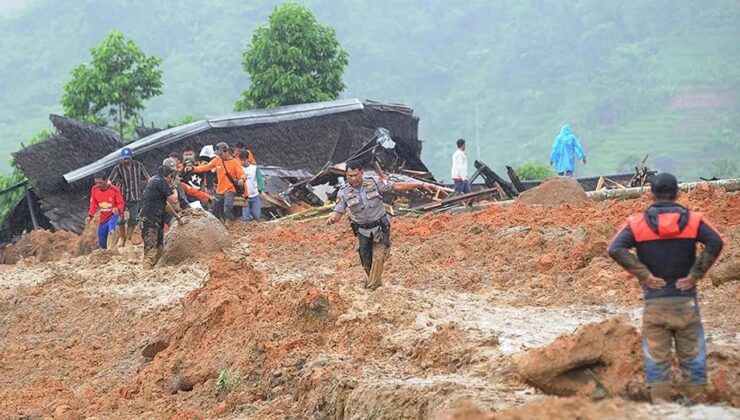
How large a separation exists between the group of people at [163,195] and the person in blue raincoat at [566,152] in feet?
21.0

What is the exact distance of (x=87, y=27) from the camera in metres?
155

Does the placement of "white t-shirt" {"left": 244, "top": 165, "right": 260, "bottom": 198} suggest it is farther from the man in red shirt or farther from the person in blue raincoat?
the person in blue raincoat

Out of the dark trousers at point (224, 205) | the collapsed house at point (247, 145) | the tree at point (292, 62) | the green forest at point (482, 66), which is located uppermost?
the green forest at point (482, 66)

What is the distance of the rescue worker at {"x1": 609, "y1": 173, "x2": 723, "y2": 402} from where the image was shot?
7040mm

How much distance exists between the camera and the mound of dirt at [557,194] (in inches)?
842

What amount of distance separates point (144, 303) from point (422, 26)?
146925 millimetres

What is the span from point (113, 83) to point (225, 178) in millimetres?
20041

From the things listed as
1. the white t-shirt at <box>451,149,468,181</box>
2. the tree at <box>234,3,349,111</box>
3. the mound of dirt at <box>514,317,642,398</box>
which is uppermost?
the tree at <box>234,3,349,111</box>

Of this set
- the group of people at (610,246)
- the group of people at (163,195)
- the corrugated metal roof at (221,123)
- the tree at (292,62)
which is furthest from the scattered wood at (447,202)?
the tree at (292,62)

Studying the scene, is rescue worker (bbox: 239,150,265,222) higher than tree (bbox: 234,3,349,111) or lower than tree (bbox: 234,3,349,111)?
lower

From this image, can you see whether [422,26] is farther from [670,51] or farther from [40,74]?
[40,74]

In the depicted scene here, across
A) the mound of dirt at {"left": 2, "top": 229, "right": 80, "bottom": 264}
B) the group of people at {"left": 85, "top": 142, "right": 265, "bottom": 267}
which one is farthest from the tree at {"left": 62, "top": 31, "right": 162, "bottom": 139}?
the group of people at {"left": 85, "top": 142, "right": 265, "bottom": 267}

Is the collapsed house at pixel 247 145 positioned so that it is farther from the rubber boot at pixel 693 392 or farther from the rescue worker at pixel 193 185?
the rubber boot at pixel 693 392

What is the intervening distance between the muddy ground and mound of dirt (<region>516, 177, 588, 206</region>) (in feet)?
3.87
